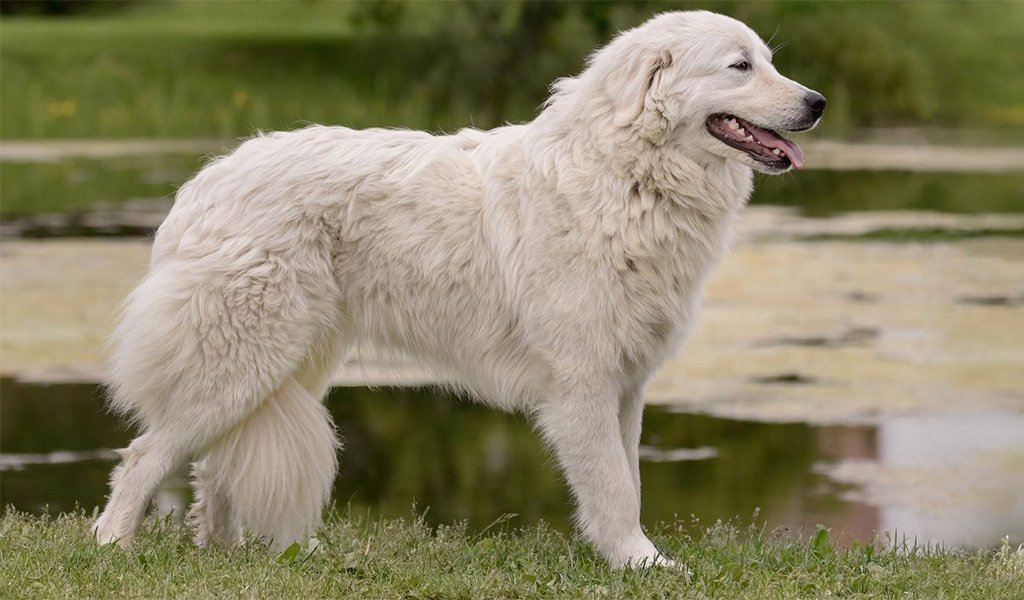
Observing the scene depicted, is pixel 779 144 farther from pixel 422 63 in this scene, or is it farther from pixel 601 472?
pixel 422 63

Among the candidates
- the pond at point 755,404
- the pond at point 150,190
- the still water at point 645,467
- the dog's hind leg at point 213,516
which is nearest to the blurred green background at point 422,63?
the pond at point 150,190

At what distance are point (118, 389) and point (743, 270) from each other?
7.76 meters

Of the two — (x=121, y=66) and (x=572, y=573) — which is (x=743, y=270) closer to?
(x=572, y=573)

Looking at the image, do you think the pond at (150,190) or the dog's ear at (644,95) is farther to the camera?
the pond at (150,190)

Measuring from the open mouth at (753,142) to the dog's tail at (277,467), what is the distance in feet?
5.59

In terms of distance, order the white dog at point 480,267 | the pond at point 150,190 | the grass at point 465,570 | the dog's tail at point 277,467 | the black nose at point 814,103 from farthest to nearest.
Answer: the pond at point 150,190
the dog's tail at point 277,467
the white dog at point 480,267
the black nose at point 814,103
the grass at point 465,570

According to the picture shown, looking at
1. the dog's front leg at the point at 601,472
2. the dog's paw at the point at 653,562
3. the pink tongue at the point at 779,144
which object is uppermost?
the pink tongue at the point at 779,144

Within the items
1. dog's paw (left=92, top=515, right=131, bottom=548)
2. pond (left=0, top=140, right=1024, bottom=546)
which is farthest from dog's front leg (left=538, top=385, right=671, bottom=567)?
dog's paw (left=92, top=515, right=131, bottom=548)

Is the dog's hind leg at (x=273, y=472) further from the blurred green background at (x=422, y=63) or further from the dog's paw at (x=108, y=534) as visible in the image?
the blurred green background at (x=422, y=63)

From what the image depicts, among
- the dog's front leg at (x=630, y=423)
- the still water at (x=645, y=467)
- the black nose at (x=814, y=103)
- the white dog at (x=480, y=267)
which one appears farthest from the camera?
the still water at (x=645, y=467)

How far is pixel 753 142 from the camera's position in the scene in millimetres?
4641

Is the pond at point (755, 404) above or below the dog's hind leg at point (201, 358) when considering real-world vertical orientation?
below

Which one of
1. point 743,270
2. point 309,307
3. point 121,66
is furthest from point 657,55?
point 121,66

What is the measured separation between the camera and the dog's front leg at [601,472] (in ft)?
15.4
